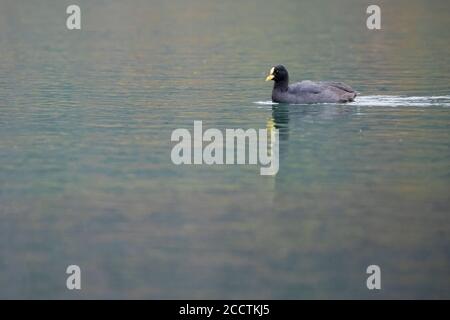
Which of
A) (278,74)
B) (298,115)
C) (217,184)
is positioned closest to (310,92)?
(278,74)

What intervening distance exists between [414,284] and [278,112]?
12.7 metres

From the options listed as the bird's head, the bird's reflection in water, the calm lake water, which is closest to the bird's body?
the bird's head

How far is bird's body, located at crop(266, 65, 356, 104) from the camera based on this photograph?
85.6 ft

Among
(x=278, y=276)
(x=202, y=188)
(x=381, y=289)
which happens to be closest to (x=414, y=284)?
(x=381, y=289)

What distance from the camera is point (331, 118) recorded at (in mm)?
24250

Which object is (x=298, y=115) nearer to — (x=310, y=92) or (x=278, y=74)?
(x=310, y=92)

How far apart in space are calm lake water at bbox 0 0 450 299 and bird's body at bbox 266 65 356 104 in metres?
0.32

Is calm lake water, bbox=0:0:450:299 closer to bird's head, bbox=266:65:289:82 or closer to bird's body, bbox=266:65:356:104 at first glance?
bird's body, bbox=266:65:356:104

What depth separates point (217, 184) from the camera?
A: 58.6ft

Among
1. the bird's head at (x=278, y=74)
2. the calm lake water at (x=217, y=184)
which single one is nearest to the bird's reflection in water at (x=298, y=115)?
the calm lake water at (x=217, y=184)

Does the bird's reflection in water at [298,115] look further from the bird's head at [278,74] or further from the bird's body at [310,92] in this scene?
the bird's head at [278,74]

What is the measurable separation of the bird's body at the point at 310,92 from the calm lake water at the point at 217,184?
0.32 m

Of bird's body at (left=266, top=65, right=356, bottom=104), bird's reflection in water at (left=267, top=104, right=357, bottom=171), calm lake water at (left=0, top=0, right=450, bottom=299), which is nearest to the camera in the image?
calm lake water at (left=0, top=0, right=450, bottom=299)

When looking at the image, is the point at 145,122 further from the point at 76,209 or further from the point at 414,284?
the point at 414,284
